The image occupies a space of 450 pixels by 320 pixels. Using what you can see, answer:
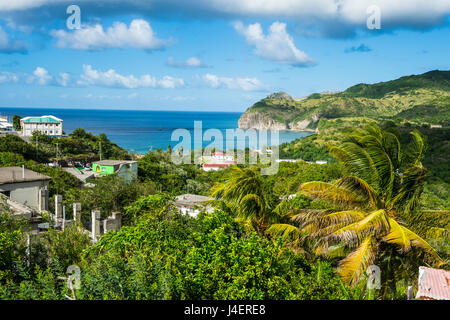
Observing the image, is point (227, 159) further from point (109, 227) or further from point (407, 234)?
point (407, 234)

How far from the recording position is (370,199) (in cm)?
761

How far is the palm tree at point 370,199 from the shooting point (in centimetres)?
686

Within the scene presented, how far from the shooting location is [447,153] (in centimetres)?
5334

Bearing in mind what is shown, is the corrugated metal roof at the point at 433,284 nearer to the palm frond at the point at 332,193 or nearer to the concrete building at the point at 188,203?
the palm frond at the point at 332,193

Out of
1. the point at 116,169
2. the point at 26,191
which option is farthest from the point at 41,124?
the point at 26,191

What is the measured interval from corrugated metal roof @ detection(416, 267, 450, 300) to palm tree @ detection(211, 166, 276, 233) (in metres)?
3.29

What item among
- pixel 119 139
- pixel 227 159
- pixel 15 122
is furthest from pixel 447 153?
pixel 119 139

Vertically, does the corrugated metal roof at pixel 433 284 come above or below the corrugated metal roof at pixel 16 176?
below

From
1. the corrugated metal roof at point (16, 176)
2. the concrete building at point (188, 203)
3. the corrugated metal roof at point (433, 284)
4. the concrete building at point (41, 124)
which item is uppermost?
the concrete building at point (41, 124)

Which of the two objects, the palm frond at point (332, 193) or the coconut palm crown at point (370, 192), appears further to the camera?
the palm frond at point (332, 193)

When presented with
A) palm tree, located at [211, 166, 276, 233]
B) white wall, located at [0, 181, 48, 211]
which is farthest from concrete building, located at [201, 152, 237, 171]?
palm tree, located at [211, 166, 276, 233]

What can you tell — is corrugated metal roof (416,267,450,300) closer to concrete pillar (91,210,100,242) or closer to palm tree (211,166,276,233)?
palm tree (211,166,276,233)

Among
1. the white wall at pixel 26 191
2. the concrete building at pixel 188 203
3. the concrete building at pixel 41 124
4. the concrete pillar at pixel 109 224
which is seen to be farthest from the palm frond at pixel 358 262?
the concrete building at pixel 41 124

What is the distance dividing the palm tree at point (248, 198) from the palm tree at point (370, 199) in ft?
3.22
